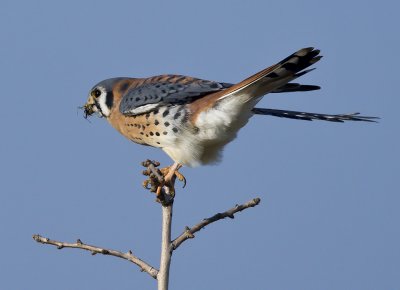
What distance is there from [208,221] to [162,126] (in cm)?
162

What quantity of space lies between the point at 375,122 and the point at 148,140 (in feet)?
4.97

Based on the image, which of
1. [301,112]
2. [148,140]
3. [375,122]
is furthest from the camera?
[301,112]

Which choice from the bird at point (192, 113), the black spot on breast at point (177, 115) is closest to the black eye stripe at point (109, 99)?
the bird at point (192, 113)

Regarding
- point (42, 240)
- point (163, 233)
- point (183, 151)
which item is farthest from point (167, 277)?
point (183, 151)

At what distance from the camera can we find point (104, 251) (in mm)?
2885

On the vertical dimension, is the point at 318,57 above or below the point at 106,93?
below

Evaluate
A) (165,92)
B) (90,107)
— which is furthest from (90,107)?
(165,92)

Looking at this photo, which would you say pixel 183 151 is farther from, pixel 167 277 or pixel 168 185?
pixel 167 277

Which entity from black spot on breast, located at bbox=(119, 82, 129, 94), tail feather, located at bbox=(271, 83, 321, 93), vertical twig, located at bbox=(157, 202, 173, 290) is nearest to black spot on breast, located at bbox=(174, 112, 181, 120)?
tail feather, located at bbox=(271, 83, 321, 93)

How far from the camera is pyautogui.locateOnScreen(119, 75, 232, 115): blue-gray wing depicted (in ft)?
14.8

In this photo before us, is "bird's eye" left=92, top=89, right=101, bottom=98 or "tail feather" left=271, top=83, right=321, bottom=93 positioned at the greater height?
"bird's eye" left=92, top=89, right=101, bottom=98

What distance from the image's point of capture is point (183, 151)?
175 inches

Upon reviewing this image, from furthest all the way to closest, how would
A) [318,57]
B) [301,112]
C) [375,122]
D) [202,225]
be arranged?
1. [301,112]
2. [375,122]
3. [318,57]
4. [202,225]

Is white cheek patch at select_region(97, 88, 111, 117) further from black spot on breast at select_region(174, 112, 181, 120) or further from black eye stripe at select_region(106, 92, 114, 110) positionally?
black spot on breast at select_region(174, 112, 181, 120)
